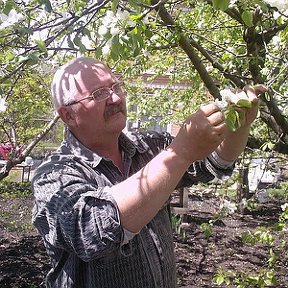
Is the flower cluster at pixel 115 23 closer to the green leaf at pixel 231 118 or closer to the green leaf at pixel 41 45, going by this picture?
the green leaf at pixel 41 45

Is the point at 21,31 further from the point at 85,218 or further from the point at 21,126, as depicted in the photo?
the point at 21,126

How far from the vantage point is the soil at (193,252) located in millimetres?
5270

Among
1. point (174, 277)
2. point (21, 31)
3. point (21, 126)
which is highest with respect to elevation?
point (21, 31)

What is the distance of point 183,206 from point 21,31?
5850 millimetres

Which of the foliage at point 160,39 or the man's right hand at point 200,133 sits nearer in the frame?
the man's right hand at point 200,133

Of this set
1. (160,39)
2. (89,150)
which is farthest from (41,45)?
(160,39)

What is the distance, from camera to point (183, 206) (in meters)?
7.18

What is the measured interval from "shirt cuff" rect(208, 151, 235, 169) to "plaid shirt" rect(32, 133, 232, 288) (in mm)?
24

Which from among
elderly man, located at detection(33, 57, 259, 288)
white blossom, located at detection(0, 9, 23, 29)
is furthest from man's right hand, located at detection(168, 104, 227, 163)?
white blossom, located at detection(0, 9, 23, 29)

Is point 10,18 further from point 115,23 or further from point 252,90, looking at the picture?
point 252,90

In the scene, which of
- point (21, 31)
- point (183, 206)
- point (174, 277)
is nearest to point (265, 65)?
point (174, 277)

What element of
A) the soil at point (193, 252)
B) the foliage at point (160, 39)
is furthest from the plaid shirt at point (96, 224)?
the soil at point (193, 252)

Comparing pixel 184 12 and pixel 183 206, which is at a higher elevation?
pixel 184 12

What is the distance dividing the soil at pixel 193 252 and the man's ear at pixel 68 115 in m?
3.21
